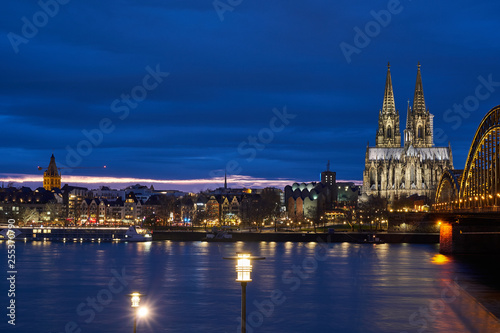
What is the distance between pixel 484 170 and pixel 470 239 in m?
11.8

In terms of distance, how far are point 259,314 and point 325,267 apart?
30.1m

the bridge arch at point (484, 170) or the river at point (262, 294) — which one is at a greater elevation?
the bridge arch at point (484, 170)

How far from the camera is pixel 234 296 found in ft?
171

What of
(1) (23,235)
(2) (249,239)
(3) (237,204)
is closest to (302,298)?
(2) (249,239)

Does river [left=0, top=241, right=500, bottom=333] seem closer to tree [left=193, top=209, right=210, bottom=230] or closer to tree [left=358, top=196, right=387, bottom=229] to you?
tree [left=358, top=196, right=387, bottom=229]

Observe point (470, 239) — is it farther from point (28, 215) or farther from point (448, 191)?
point (28, 215)

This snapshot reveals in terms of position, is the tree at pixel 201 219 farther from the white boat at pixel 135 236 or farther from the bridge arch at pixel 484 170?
the bridge arch at pixel 484 170

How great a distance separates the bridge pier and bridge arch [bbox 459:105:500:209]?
365 cm

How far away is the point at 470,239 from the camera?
98.6m

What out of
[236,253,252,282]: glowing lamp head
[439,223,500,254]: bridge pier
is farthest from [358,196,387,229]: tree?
[236,253,252,282]: glowing lamp head

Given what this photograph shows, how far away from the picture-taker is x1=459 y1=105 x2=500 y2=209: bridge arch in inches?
3219

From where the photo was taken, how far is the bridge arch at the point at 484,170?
81750 millimetres

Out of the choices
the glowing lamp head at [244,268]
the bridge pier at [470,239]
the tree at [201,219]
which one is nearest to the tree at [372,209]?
the tree at [201,219]

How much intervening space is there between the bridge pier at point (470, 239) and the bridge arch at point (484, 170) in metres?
3.65
